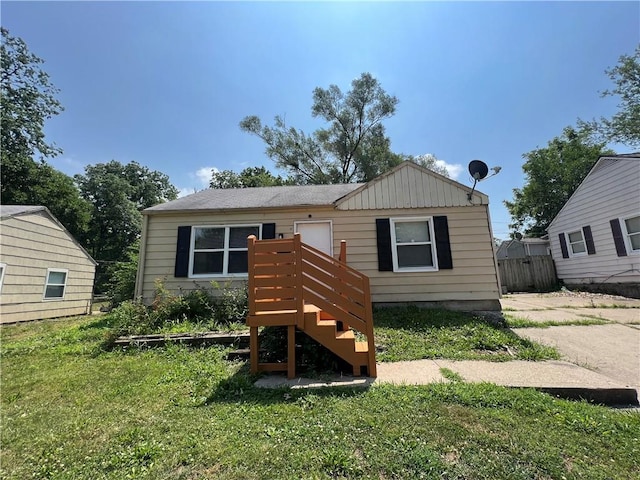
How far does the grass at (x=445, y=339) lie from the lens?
431cm

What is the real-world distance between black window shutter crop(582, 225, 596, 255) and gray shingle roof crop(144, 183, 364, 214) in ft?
33.9

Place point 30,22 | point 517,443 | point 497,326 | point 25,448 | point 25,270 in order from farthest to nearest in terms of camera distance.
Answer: point 25,270, point 30,22, point 497,326, point 25,448, point 517,443

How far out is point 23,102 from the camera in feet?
64.0

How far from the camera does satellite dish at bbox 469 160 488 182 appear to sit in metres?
6.76

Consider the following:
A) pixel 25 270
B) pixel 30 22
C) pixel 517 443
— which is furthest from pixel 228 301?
pixel 30 22

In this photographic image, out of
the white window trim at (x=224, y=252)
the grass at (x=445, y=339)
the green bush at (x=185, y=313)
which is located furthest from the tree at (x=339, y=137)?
the green bush at (x=185, y=313)

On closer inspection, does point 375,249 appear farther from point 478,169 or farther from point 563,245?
point 563,245

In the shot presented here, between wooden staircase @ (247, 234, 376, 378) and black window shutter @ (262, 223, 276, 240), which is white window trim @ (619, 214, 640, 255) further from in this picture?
black window shutter @ (262, 223, 276, 240)

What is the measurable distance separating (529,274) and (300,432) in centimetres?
1555

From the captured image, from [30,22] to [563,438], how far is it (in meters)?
15.1

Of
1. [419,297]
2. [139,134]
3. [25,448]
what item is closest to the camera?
[25,448]

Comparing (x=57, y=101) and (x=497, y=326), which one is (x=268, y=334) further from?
(x=57, y=101)

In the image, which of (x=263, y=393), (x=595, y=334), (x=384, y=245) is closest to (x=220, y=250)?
(x=384, y=245)

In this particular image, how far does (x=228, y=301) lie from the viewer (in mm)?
6324
